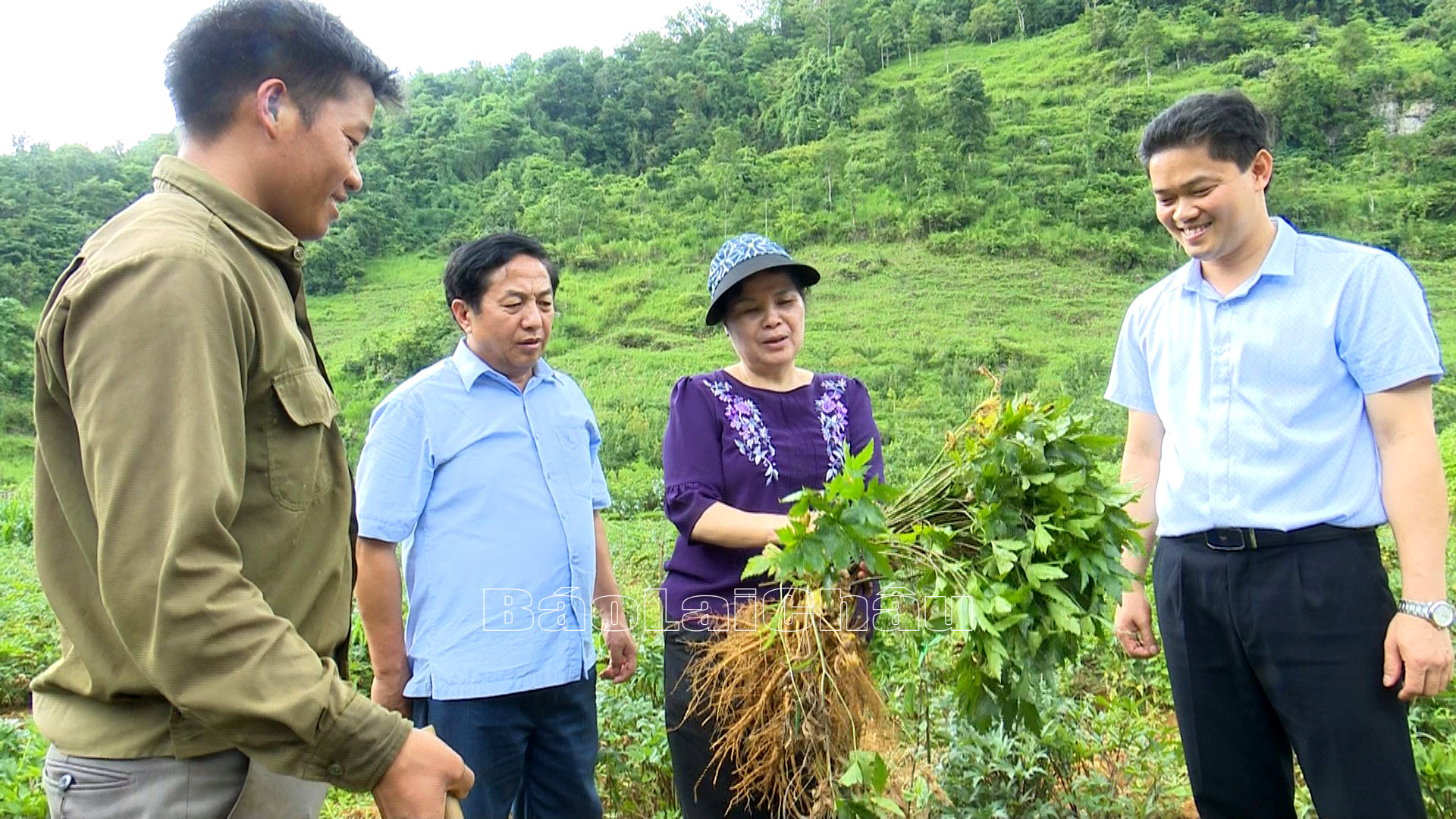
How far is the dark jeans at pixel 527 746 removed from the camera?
191 centimetres

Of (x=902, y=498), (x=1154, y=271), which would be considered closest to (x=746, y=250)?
(x=902, y=498)

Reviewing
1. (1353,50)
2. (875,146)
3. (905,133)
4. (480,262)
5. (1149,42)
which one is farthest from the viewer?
(1149,42)

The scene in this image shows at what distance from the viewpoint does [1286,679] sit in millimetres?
1689

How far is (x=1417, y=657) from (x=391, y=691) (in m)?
1.95

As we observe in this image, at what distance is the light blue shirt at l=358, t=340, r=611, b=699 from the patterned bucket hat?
53 centimetres

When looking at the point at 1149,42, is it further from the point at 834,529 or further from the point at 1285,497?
the point at 834,529

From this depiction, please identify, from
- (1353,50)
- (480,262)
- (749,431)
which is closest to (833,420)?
(749,431)

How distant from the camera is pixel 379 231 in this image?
71.8 feet

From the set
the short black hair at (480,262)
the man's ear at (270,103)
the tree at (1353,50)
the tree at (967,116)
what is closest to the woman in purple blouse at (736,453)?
the short black hair at (480,262)

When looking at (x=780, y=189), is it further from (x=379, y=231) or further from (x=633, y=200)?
(x=379, y=231)

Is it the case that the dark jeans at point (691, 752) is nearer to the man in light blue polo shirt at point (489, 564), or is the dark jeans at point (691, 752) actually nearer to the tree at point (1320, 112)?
the man in light blue polo shirt at point (489, 564)

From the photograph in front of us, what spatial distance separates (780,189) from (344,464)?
2067 cm

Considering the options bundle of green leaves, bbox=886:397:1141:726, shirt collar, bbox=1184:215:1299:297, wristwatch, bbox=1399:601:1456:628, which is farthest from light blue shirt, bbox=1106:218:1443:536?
bundle of green leaves, bbox=886:397:1141:726

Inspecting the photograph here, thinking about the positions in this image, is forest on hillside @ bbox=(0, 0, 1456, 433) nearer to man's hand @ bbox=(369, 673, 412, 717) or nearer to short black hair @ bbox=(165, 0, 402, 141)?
man's hand @ bbox=(369, 673, 412, 717)
